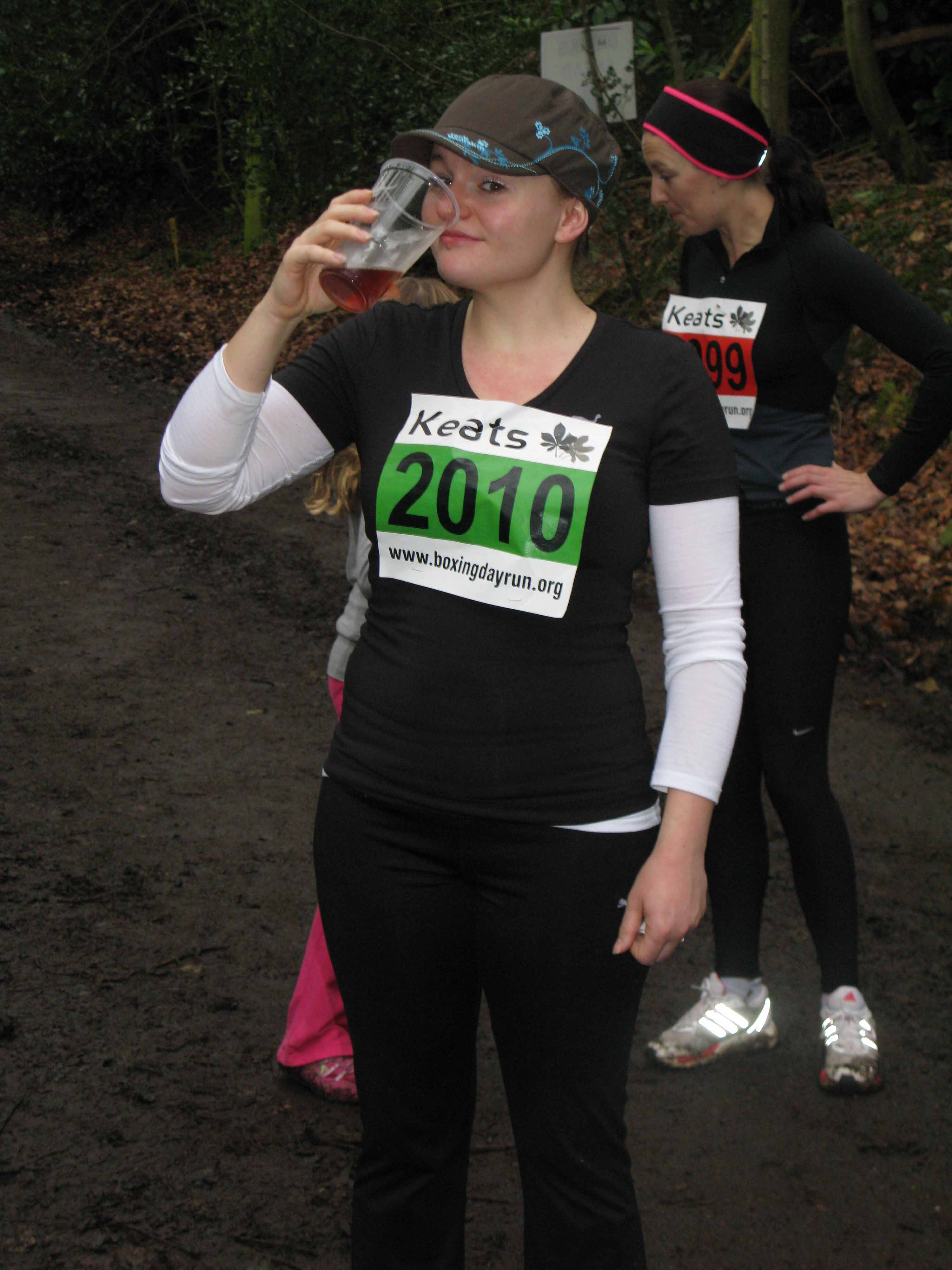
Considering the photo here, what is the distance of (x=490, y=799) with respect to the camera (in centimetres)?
179

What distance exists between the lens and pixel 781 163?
2984mm

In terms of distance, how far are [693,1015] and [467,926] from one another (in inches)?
64.8

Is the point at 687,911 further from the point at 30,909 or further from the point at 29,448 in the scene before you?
the point at 29,448

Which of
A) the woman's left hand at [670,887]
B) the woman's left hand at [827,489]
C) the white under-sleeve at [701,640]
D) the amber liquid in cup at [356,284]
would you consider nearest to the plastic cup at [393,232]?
the amber liquid in cup at [356,284]

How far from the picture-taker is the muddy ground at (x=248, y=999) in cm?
267

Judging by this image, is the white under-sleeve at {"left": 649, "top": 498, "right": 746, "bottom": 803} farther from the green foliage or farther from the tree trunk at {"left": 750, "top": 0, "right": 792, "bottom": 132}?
the green foliage

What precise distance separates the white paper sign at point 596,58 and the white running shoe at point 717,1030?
669 cm

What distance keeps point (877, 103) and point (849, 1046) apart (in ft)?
31.2

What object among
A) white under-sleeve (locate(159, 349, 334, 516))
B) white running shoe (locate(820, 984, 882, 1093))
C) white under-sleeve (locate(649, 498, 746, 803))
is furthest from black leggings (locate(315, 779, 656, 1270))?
white running shoe (locate(820, 984, 882, 1093))

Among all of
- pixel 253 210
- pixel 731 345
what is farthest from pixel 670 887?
pixel 253 210

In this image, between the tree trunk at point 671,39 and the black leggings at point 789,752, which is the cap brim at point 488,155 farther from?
the tree trunk at point 671,39

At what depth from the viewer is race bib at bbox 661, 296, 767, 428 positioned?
3.01 metres

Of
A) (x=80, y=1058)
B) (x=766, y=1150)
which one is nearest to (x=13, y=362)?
(x=80, y=1058)

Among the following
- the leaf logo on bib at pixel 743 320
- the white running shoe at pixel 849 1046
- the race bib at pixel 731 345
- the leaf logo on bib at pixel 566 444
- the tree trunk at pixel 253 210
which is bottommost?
the tree trunk at pixel 253 210
